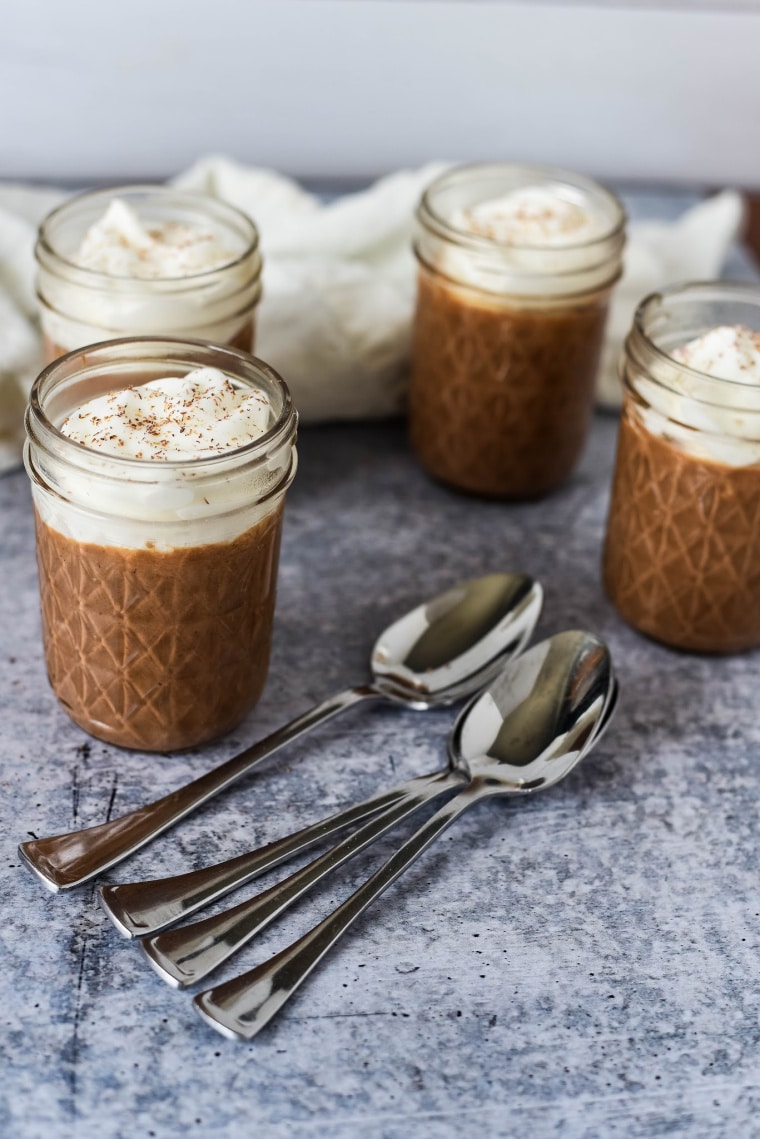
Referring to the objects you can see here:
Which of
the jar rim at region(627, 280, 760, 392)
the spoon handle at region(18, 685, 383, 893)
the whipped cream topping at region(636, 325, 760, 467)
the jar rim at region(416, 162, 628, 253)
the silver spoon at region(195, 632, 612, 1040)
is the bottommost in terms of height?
the spoon handle at region(18, 685, 383, 893)

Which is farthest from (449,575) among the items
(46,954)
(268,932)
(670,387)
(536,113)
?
(536,113)

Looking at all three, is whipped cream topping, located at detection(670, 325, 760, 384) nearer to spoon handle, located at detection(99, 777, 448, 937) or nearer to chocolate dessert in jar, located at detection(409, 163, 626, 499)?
chocolate dessert in jar, located at detection(409, 163, 626, 499)

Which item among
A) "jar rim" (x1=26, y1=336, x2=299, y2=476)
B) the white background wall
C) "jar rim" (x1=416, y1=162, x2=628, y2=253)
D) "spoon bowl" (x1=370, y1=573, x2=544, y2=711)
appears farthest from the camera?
the white background wall

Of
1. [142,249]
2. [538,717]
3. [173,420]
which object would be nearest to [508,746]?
[538,717]

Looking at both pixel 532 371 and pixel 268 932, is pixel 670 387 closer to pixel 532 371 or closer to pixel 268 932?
pixel 532 371

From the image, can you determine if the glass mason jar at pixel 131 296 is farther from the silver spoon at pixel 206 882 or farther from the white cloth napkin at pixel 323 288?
the silver spoon at pixel 206 882

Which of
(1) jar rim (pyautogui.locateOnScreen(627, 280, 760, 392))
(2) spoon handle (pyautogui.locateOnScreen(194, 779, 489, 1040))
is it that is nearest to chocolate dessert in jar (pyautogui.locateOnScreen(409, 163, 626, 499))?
(1) jar rim (pyautogui.locateOnScreen(627, 280, 760, 392))

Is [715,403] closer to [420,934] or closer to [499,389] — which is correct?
[499,389]

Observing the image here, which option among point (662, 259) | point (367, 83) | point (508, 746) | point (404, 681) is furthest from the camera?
point (367, 83)
